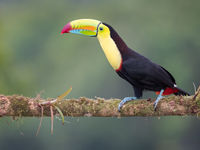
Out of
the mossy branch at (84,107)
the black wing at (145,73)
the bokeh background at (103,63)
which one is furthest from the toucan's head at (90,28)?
the bokeh background at (103,63)

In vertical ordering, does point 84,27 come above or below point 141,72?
above

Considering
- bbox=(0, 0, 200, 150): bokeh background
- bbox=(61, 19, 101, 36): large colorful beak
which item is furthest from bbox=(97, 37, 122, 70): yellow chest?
bbox=(0, 0, 200, 150): bokeh background

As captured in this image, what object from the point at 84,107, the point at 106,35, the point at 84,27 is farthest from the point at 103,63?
the point at 84,107

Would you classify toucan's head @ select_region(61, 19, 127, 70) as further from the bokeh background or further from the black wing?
the bokeh background

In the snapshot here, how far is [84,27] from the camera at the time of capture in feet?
13.7

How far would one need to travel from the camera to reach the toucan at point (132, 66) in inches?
155

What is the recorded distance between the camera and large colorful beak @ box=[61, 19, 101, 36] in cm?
411

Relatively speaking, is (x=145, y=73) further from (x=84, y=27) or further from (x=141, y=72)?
(x=84, y=27)

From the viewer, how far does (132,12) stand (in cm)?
2369

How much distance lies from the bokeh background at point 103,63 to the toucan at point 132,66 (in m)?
11.9

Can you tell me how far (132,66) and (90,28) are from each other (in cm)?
52

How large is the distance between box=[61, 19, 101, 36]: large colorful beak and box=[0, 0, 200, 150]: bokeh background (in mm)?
11841

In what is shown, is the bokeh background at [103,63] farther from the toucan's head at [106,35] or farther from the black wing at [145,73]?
the black wing at [145,73]

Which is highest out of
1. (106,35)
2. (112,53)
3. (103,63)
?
(103,63)
